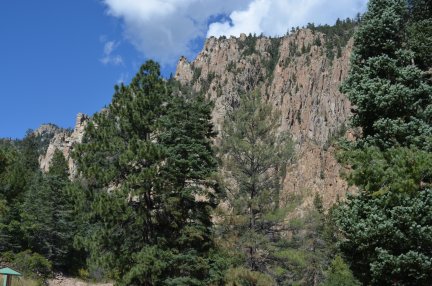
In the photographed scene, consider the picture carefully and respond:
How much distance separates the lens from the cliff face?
118 meters

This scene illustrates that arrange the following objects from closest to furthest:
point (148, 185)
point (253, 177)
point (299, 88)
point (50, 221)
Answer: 1. point (148, 185)
2. point (253, 177)
3. point (50, 221)
4. point (299, 88)

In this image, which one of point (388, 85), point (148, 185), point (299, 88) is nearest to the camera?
point (388, 85)

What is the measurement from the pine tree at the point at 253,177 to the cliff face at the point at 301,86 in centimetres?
8336

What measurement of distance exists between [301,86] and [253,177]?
454 ft

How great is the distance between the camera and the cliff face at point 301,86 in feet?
387

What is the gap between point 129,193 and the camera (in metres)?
19.5

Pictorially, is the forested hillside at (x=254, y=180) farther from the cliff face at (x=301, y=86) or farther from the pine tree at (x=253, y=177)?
the cliff face at (x=301, y=86)

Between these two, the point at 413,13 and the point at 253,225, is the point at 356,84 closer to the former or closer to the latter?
the point at 413,13

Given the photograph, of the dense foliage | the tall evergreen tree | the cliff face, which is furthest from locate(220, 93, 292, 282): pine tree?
the cliff face

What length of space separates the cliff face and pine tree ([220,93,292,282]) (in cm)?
8336

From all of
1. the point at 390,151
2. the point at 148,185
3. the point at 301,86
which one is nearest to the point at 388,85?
the point at 390,151

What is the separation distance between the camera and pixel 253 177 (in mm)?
22453

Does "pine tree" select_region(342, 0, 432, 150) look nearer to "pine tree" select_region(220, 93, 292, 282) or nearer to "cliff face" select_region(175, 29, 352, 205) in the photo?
"pine tree" select_region(220, 93, 292, 282)

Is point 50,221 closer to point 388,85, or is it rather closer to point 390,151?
point 388,85
